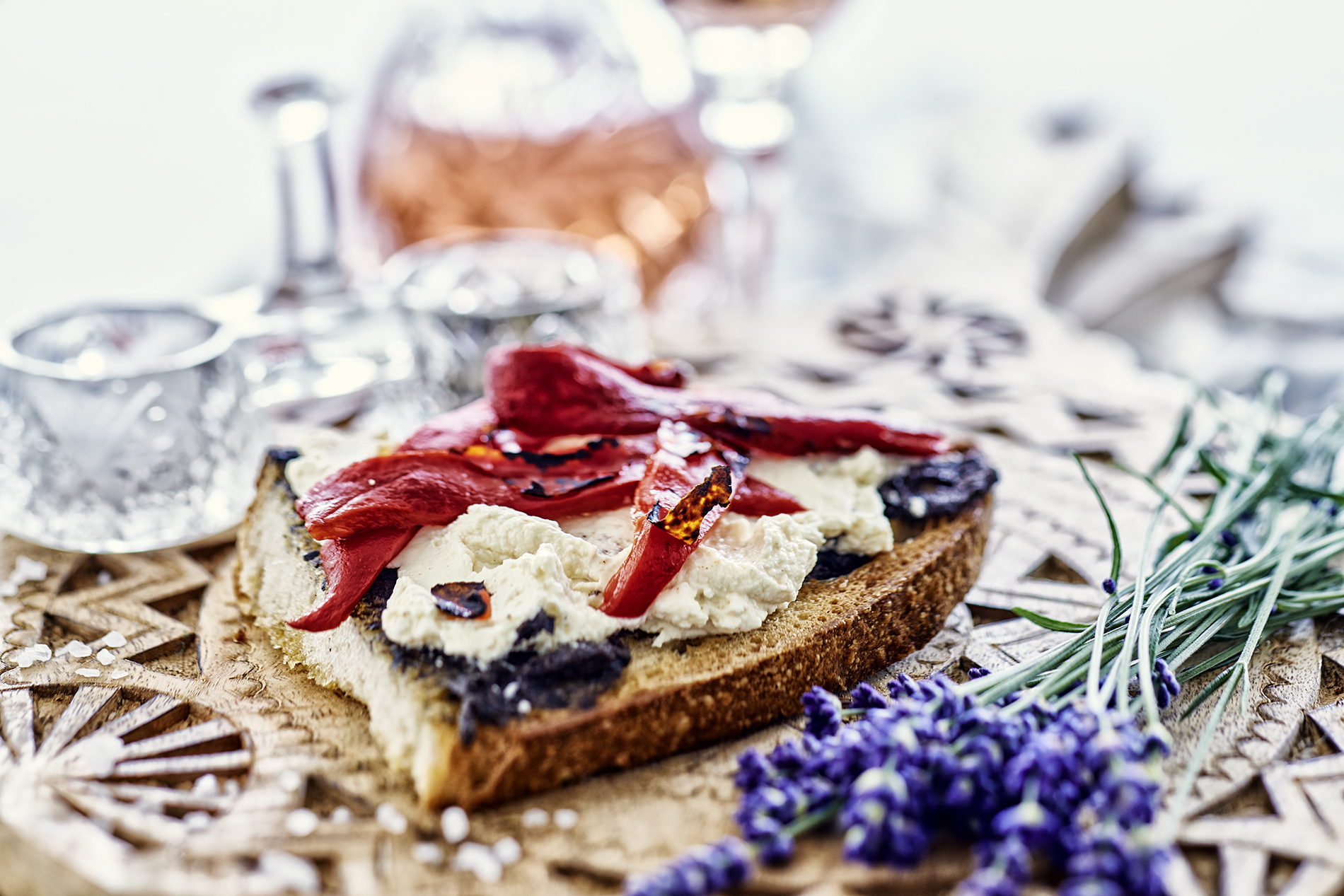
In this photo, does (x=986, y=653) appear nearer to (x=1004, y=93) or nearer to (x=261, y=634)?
(x=261, y=634)

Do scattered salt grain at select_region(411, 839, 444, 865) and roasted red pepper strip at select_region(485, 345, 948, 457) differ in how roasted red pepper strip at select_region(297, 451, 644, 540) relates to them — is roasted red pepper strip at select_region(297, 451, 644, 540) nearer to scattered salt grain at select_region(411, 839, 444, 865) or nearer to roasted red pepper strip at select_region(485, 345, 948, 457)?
roasted red pepper strip at select_region(485, 345, 948, 457)

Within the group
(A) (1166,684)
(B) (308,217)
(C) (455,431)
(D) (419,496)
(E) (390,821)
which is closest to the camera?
(E) (390,821)

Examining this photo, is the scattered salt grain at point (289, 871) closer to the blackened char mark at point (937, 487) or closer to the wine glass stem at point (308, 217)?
the blackened char mark at point (937, 487)

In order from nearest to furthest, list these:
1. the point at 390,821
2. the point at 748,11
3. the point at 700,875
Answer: the point at 700,875
the point at 390,821
the point at 748,11

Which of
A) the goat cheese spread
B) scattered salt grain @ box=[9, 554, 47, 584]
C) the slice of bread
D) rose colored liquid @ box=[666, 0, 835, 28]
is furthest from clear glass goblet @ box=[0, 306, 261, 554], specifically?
rose colored liquid @ box=[666, 0, 835, 28]

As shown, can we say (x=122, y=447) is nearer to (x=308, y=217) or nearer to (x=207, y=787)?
(x=207, y=787)

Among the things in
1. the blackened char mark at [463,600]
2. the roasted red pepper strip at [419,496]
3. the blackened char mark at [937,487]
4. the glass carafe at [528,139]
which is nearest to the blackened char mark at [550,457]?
the roasted red pepper strip at [419,496]

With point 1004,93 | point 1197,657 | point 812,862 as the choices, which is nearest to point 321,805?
point 812,862

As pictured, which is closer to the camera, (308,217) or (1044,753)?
(1044,753)

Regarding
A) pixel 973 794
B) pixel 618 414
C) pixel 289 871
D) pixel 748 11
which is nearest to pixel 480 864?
pixel 289 871
